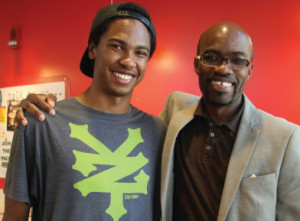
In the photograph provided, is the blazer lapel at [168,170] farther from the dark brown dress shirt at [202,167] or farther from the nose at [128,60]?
the nose at [128,60]

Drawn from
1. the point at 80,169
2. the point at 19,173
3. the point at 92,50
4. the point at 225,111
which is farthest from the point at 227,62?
the point at 19,173

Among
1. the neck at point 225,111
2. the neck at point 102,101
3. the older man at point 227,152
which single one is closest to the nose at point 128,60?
the neck at point 102,101

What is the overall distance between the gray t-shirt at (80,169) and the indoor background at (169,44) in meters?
1.35

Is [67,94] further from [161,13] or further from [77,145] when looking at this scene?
[77,145]

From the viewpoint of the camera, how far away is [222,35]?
1.15 meters

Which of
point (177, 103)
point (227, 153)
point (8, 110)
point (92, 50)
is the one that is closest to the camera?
point (227, 153)

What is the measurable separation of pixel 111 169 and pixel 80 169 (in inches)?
4.9

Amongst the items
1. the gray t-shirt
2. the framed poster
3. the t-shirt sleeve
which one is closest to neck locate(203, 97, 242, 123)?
the gray t-shirt

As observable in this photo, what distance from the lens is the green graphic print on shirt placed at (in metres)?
1.01

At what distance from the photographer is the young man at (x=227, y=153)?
38.7 inches

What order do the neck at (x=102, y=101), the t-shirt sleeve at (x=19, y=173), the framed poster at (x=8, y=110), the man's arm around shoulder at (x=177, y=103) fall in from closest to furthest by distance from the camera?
1. the t-shirt sleeve at (x=19, y=173)
2. the neck at (x=102, y=101)
3. the man's arm around shoulder at (x=177, y=103)
4. the framed poster at (x=8, y=110)

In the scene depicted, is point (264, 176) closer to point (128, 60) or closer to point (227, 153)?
point (227, 153)

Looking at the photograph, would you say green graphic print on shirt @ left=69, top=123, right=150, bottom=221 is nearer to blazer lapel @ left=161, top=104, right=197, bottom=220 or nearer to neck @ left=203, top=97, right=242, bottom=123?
blazer lapel @ left=161, top=104, right=197, bottom=220

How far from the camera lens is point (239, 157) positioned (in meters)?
1.04
